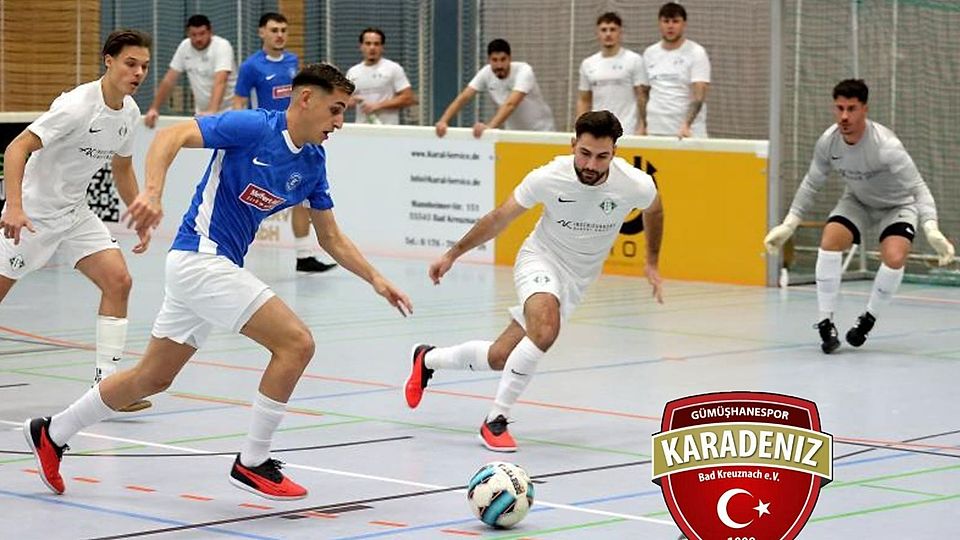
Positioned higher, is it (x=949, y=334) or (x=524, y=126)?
(x=524, y=126)

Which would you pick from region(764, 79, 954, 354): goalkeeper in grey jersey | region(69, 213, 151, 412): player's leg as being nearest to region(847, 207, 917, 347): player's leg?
region(764, 79, 954, 354): goalkeeper in grey jersey

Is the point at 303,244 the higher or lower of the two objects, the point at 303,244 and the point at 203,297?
the lower

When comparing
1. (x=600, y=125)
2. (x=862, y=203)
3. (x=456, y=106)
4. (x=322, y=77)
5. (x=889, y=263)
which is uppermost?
(x=322, y=77)

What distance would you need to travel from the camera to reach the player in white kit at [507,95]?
1839cm

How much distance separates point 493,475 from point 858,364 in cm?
565

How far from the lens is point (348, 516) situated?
7289mm

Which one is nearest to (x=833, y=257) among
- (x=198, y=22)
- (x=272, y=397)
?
(x=272, y=397)

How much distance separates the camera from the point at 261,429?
24.6ft

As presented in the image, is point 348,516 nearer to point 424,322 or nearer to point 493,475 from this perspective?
point 493,475

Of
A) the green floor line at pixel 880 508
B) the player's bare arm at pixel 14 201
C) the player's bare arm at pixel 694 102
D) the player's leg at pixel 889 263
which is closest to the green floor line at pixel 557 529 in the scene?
the green floor line at pixel 880 508

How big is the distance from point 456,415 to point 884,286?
4302mm

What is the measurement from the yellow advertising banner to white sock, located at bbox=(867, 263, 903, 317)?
13.1 feet

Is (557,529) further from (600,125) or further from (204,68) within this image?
(204,68)

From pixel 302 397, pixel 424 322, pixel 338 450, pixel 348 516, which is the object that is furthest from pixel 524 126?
pixel 348 516
